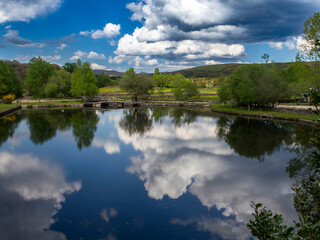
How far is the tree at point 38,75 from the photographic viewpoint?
87.9m

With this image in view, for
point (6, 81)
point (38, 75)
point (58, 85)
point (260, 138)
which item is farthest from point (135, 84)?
point (260, 138)

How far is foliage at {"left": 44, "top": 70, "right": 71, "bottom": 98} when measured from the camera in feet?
275

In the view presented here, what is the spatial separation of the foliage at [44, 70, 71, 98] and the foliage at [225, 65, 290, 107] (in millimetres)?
58306

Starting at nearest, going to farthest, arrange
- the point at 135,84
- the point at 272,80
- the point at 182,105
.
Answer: the point at 272,80 → the point at 182,105 → the point at 135,84

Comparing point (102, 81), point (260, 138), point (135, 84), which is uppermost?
point (102, 81)

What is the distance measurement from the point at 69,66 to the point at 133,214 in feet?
497

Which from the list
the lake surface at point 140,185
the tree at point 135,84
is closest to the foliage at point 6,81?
the tree at point 135,84

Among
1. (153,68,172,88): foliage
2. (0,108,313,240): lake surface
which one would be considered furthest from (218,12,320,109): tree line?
(153,68,172,88): foliage

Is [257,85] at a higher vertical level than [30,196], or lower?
higher

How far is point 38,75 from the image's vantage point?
89.3 meters

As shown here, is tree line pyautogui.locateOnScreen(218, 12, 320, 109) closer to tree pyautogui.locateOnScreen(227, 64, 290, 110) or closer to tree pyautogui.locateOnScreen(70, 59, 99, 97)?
tree pyautogui.locateOnScreen(227, 64, 290, 110)

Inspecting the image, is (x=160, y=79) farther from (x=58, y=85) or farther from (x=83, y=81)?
(x=58, y=85)

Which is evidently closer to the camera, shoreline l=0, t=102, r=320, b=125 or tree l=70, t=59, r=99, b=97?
shoreline l=0, t=102, r=320, b=125

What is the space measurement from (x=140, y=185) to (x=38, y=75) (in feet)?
288
